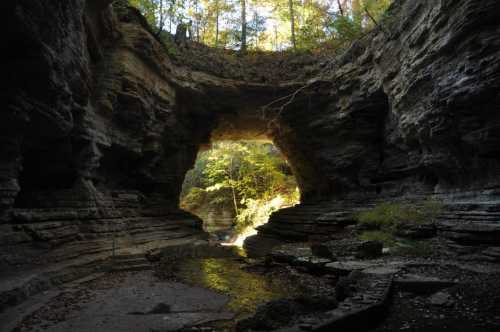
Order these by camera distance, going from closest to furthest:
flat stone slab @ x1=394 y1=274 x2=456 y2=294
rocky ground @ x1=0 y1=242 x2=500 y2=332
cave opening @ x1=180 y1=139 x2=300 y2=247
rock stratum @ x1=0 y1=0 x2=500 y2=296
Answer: rocky ground @ x1=0 y1=242 x2=500 y2=332, flat stone slab @ x1=394 y1=274 x2=456 y2=294, rock stratum @ x1=0 y1=0 x2=500 y2=296, cave opening @ x1=180 y1=139 x2=300 y2=247

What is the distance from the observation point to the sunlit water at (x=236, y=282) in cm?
634

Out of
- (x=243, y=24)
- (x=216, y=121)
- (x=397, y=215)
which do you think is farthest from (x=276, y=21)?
(x=397, y=215)

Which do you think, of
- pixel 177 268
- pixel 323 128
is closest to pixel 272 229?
pixel 323 128

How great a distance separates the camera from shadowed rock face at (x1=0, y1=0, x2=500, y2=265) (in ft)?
24.6

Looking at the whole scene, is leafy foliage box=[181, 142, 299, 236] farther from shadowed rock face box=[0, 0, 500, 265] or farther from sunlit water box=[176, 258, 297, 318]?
sunlit water box=[176, 258, 297, 318]

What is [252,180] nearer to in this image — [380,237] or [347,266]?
[380,237]

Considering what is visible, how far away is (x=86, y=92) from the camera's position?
10156mm

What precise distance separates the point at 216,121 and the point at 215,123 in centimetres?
16

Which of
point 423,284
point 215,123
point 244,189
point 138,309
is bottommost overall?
point 138,309

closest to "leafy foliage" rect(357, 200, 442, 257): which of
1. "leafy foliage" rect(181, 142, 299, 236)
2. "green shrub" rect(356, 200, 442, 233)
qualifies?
"green shrub" rect(356, 200, 442, 233)

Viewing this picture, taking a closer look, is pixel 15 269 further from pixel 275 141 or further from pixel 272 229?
pixel 275 141

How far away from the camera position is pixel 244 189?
28.4m

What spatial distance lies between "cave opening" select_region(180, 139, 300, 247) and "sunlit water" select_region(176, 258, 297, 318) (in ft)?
42.8

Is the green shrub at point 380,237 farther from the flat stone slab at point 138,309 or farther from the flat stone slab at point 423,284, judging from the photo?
the flat stone slab at point 138,309
